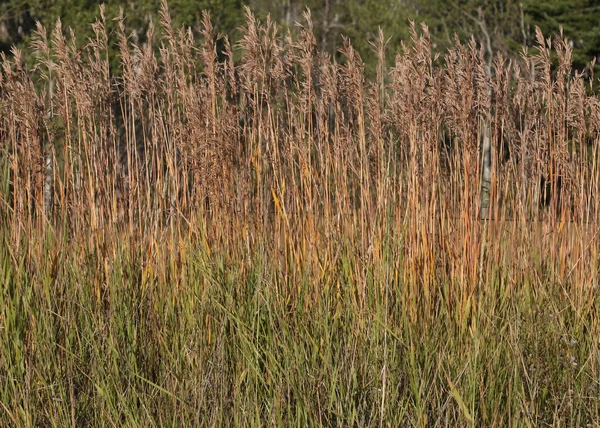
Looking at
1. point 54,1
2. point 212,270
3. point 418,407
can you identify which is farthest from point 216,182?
point 54,1

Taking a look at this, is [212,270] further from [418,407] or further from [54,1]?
[54,1]

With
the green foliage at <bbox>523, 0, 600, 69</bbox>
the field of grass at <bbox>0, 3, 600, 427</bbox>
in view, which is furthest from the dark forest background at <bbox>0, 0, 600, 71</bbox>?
the field of grass at <bbox>0, 3, 600, 427</bbox>

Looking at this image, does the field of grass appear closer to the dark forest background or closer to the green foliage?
the dark forest background

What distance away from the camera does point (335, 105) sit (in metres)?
3.32

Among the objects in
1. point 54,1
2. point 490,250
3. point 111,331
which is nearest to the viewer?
point 111,331

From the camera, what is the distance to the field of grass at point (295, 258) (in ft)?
8.54

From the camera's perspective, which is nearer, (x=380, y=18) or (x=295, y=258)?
(x=295, y=258)

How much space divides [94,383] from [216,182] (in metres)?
0.99

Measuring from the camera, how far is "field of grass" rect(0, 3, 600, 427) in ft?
8.54

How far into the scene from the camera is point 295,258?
3180 mm

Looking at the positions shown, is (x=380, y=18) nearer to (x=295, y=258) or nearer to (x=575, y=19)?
(x=575, y=19)

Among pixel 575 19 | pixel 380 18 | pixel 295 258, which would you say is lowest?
pixel 295 258

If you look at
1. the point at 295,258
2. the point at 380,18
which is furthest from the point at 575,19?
the point at 295,258

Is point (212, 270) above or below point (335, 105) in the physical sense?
below
